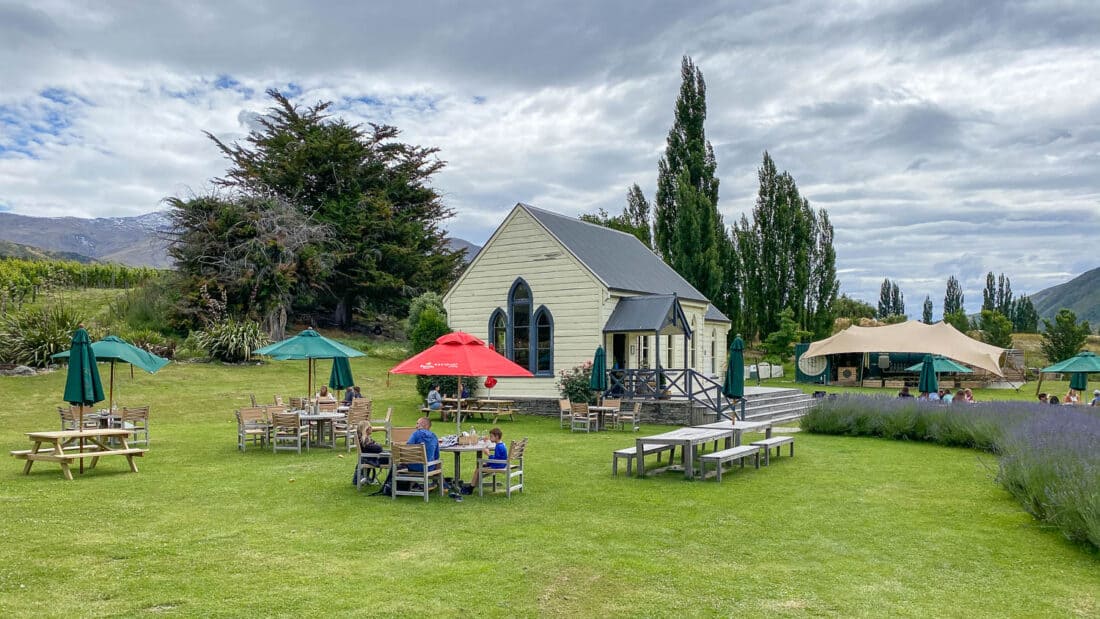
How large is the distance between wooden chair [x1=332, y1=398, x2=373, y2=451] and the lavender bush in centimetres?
1062

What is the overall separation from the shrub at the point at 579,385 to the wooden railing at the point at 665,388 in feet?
1.88

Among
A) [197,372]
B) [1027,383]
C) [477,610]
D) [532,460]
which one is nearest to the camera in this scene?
[477,610]

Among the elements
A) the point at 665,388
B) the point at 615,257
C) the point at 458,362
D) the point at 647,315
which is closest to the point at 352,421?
the point at 458,362

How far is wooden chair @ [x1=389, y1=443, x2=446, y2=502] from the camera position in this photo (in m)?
10.2

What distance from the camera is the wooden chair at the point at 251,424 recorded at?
570 inches

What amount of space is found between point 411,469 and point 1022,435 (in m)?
9.51

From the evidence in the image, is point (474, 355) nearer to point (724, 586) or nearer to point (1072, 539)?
point (724, 586)

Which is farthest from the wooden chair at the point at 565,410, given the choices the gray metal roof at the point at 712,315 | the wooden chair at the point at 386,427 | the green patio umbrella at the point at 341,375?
the gray metal roof at the point at 712,315

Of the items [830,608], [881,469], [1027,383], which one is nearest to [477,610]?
[830,608]

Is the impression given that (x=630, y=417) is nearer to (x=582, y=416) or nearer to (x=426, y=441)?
(x=582, y=416)

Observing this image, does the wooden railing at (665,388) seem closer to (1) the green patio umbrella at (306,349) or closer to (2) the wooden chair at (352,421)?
(2) the wooden chair at (352,421)

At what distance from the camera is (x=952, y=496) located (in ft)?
35.8

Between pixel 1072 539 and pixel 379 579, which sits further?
pixel 1072 539

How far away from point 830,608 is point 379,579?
3.77 metres
